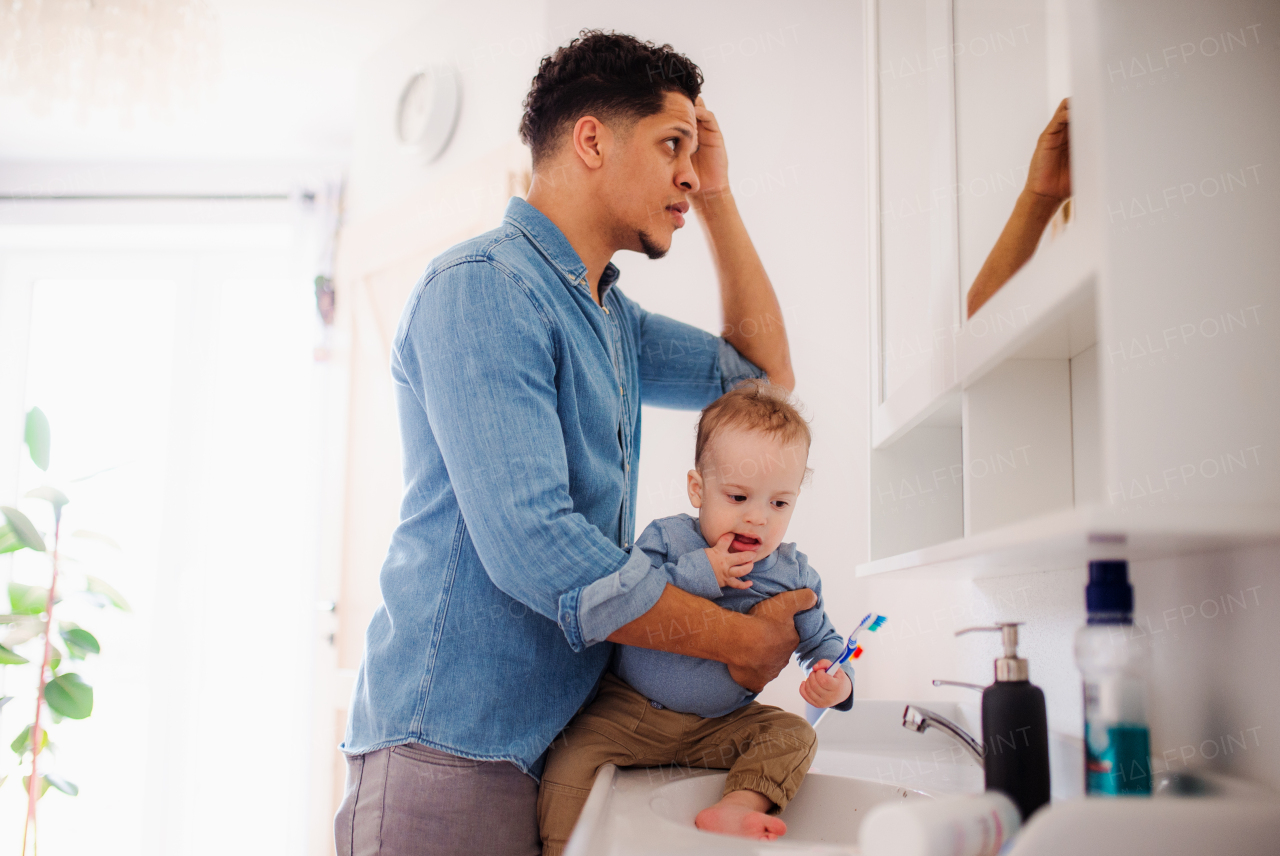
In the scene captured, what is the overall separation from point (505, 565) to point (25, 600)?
263 centimetres

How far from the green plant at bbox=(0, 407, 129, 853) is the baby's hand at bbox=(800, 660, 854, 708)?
8.55 feet

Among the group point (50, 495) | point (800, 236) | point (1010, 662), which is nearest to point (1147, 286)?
point (1010, 662)

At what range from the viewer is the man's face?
1.15 meters

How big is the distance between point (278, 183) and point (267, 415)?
0.94m

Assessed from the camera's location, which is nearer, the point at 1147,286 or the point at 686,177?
the point at 1147,286

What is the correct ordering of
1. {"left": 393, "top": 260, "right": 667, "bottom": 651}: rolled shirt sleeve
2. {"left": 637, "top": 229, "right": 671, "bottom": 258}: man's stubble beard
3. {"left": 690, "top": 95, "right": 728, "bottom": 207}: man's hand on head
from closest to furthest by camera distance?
{"left": 393, "top": 260, "right": 667, "bottom": 651}: rolled shirt sleeve, {"left": 637, "top": 229, "right": 671, "bottom": 258}: man's stubble beard, {"left": 690, "top": 95, "right": 728, "bottom": 207}: man's hand on head

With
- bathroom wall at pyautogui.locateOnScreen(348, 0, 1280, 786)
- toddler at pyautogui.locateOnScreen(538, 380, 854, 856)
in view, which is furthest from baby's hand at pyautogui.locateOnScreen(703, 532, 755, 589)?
bathroom wall at pyautogui.locateOnScreen(348, 0, 1280, 786)

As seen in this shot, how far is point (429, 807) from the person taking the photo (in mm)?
900

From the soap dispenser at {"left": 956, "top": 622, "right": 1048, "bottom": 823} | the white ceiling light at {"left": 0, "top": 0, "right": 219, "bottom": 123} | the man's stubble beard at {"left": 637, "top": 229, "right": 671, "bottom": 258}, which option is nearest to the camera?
the soap dispenser at {"left": 956, "top": 622, "right": 1048, "bottom": 823}

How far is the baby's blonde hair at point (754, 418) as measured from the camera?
42.3 inches

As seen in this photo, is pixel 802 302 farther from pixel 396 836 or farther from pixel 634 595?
pixel 396 836

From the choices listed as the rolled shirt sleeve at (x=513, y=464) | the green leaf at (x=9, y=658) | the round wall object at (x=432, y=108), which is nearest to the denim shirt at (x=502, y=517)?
the rolled shirt sleeve at (x=513, y=464)

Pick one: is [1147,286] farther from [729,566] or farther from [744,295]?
[744,295]

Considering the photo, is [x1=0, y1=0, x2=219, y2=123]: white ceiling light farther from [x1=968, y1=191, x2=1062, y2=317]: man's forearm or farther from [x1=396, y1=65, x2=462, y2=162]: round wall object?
[x1=968, y1=191, x2=1062, y2=317]: man's forearm
